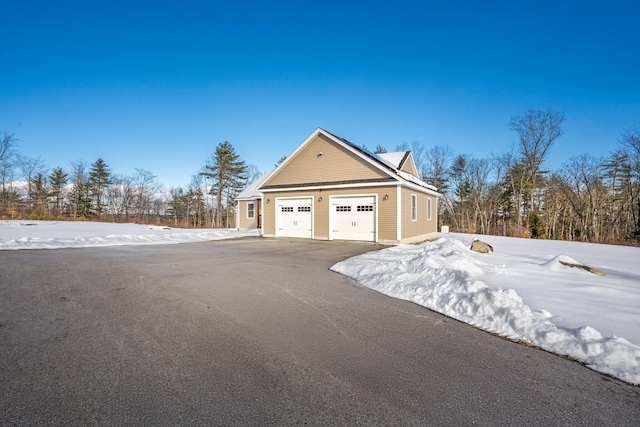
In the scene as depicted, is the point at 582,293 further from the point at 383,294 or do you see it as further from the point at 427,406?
the point at 427,406

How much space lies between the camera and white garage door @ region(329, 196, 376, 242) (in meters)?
14.2

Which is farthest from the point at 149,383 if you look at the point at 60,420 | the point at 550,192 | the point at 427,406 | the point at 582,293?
the point at 550,192

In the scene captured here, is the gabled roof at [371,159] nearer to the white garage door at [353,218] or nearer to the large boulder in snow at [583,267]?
the white garage door at [353,218]

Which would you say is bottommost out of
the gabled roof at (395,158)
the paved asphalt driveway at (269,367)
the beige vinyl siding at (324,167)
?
the paved asphalt driveway at (269,367)

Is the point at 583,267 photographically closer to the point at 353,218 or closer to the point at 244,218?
the point at 353,218

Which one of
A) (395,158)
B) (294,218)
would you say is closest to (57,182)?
(294,218)

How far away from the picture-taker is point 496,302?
14.5ft

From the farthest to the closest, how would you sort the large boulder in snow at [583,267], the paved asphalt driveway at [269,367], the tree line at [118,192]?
the tree line at [118,192] → the large boulder in snow at [583,267] → the paved asphalt driveway at [269,367]

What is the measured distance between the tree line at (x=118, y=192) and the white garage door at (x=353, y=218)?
875 inches

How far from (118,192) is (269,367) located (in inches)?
1721

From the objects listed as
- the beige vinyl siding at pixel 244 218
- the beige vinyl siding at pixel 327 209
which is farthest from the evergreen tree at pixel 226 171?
the beige vinyl siding at pixel 327 209

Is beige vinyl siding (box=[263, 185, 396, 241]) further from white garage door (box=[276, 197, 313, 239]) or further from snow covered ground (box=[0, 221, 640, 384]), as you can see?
snow covered ground (box=[0, 221, 640, 384])

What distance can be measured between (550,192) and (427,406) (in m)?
33.4

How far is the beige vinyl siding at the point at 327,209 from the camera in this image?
1378 cm
